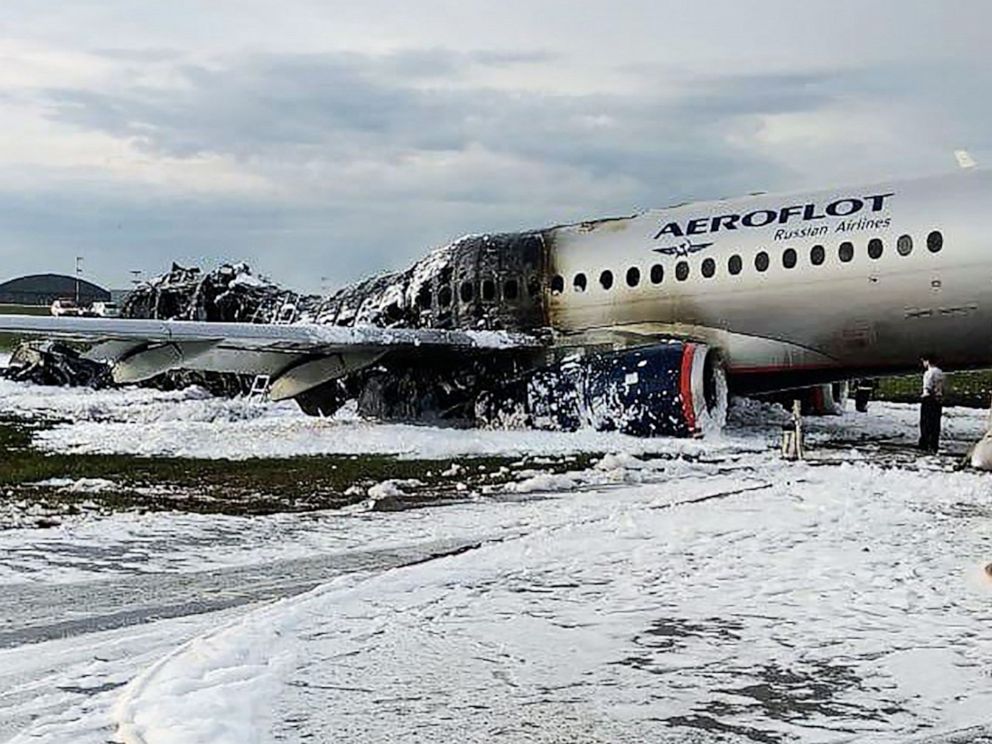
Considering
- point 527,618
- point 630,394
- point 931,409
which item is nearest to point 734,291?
point 630,394

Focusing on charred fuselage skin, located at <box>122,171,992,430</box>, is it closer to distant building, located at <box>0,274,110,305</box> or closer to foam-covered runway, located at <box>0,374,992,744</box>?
foam-covered runway, located at <box>0,374,992,744</box>

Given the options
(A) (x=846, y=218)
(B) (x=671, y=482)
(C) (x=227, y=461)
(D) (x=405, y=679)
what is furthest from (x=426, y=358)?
(D) (x=405, y=679)

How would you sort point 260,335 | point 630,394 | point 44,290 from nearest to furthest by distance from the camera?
1. point 630,394
2. point 260,335
3. point 44,290

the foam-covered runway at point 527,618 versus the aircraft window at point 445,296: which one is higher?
the aircraft window at point 445,296

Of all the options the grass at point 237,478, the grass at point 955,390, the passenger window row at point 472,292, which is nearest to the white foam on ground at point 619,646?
the grass at point 237,478

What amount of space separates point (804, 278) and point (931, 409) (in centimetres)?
248

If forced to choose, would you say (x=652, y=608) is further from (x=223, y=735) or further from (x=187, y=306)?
(x=187, y=306)

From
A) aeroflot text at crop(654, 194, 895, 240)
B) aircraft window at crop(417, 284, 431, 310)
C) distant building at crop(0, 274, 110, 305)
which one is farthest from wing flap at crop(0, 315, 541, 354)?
distant building at crop(0, 274, 110, 305)

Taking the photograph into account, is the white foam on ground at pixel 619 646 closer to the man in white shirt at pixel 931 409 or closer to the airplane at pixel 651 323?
the man in white shirt at pixel 931 409

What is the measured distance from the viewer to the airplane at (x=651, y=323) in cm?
1733

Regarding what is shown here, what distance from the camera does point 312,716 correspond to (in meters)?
5.14

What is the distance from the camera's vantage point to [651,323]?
19.4 m

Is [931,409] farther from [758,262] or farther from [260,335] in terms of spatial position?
[260,335]

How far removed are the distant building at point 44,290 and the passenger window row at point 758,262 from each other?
118106mm
